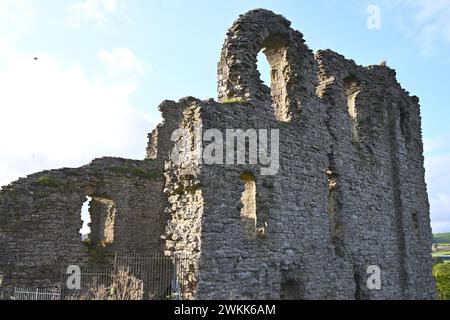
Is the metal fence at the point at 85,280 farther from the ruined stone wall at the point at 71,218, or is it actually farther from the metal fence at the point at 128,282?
the ruined stone wall at the point at 71,218

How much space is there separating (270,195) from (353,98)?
6.34 metres

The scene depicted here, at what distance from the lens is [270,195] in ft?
31.7

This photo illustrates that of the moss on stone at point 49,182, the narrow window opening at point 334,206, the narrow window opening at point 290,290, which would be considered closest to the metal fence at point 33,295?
the moss on stone at point 49,182

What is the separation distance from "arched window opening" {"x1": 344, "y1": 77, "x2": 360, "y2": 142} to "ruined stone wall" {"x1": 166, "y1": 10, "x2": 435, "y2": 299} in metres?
0.04

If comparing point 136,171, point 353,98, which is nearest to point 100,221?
point 136,171

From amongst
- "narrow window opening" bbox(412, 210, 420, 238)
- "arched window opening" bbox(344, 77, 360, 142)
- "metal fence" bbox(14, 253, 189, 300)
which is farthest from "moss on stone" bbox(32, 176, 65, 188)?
"narrow window opening" bbox(412, 210, 420, 238)

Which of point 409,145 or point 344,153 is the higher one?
point 409,145

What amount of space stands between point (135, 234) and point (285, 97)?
272 inches

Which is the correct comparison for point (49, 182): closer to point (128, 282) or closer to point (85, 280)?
point (85, 280)

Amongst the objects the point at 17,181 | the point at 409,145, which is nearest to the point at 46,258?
the point at 17,181

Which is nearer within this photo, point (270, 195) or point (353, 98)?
point (270, 195)

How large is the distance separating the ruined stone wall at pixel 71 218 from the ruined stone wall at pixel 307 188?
4.85 metres
